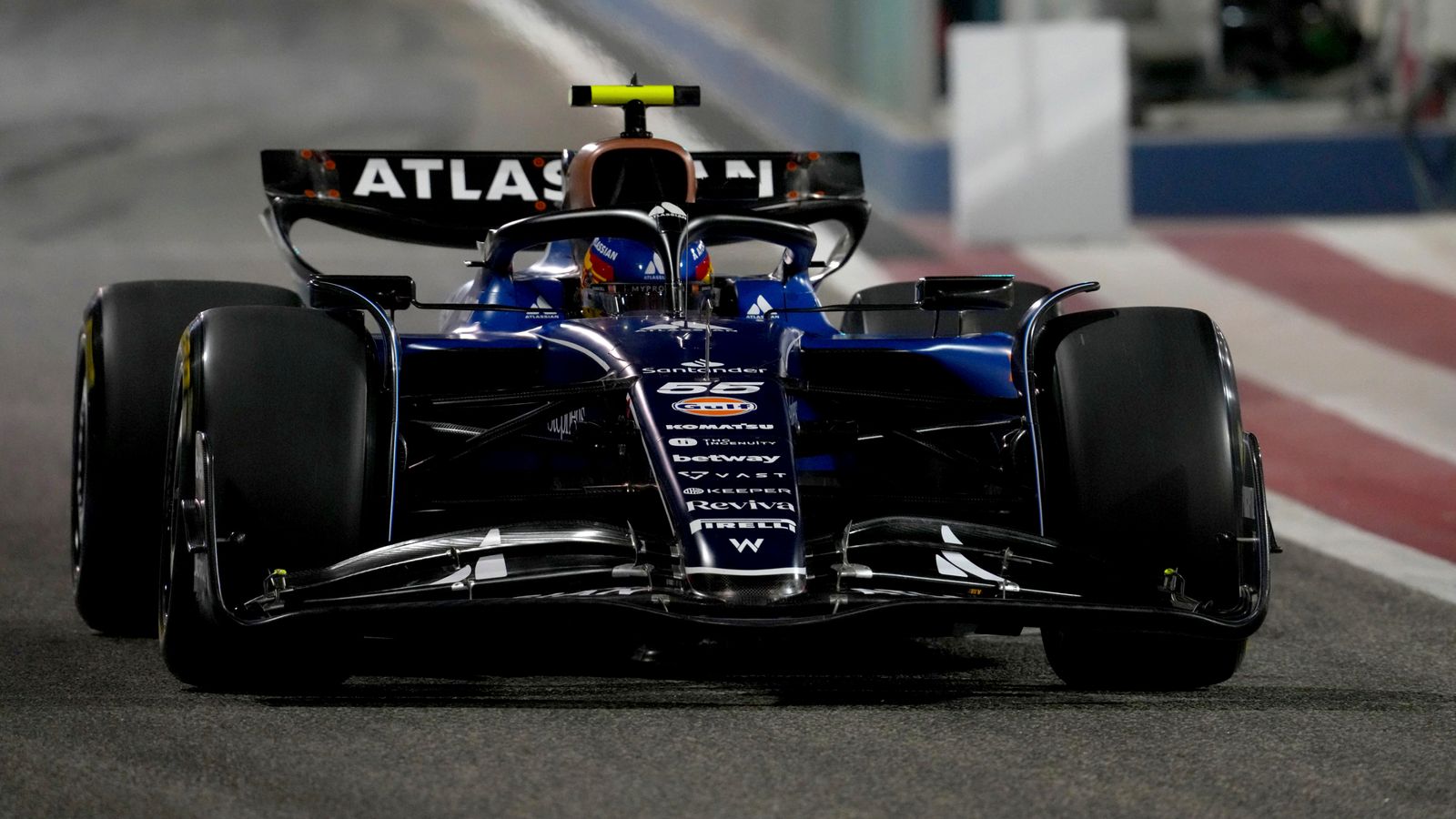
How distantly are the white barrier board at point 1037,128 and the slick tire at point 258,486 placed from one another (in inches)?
394

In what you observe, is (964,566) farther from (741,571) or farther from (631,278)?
(631,278)

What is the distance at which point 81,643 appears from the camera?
6.24 meters

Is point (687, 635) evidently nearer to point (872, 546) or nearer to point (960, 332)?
point (872, 546)

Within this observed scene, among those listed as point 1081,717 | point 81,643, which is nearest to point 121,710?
point 81,643

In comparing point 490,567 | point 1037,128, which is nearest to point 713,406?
point 490,567

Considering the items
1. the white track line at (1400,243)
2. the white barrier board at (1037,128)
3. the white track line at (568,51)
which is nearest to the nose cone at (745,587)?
the white track line at (1400,243)

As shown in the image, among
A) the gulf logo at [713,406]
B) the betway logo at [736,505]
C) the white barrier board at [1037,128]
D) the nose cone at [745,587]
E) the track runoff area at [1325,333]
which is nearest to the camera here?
the nose cone at [745,587]

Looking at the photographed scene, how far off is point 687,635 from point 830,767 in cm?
43

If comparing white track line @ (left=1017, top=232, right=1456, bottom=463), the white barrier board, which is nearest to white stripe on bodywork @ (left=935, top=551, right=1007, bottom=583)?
white track line @ (left=1017, top=232, right=1456, bottom=463)

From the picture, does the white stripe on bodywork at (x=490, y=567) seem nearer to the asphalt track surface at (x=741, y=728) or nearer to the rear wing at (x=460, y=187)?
the asphalt track surface at (x=741, y=728)

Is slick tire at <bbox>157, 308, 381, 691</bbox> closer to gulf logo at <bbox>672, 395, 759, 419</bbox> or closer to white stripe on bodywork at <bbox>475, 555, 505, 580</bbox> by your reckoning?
white stripe on bodywork at <bbox>475, 555, 505, 580</bbox>

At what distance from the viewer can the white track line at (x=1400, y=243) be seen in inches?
572

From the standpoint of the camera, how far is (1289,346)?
12680 millimetres

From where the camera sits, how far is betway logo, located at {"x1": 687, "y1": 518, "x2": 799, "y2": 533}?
16.5 ft
